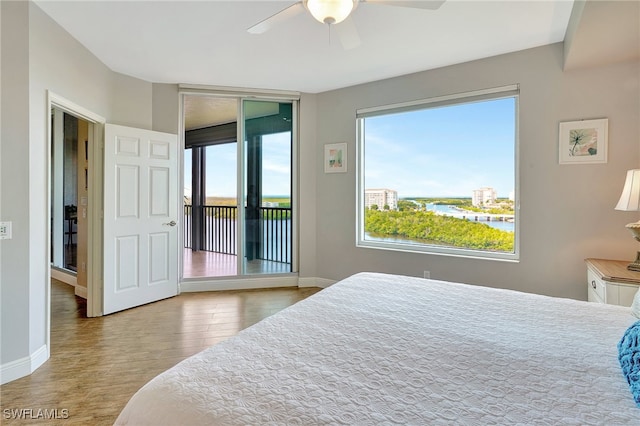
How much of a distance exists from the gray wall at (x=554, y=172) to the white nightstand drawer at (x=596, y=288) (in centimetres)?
34

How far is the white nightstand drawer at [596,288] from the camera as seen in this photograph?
2.19 m

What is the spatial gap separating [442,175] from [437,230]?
63 cm

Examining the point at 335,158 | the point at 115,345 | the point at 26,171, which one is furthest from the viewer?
the point at 335,158

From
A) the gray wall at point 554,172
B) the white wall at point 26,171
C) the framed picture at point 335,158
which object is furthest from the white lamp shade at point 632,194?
the white wall at point 26,171

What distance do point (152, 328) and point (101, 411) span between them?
1.24m

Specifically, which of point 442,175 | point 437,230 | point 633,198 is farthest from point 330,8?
point 437,230

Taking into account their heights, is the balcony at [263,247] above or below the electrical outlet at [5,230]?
below

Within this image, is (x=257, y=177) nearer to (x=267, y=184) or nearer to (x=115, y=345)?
(x=267, y=184)

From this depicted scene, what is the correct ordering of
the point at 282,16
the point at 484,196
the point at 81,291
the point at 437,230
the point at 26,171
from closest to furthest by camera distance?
the point at 282,16 < the point at 26,171 < the point at 484,196 < the point at 437,230 < the point at 81,291

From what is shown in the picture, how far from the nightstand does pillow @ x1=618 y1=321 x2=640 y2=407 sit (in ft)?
4.55

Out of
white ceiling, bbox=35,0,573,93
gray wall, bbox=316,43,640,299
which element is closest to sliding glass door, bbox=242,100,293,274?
white ceiling, bbox=35,0,573,93

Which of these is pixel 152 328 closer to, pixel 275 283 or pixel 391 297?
pixel 275 283

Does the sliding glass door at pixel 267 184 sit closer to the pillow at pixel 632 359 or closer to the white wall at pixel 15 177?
the white wall at pixel 15 177

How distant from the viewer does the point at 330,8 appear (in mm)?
1675
